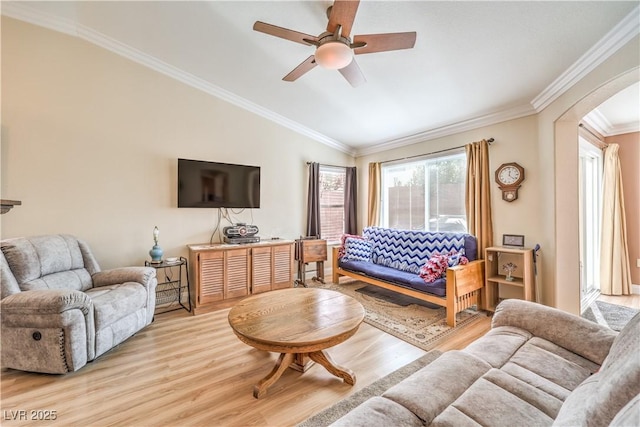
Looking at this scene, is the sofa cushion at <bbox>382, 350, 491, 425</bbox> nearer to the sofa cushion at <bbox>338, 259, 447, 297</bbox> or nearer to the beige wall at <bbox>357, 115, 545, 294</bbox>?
the sofa cushion at <bbox>338, 259, 447, 297</bbox>

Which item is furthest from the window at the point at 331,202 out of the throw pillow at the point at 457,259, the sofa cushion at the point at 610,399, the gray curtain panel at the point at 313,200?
the sofa cushion at the point at 610,399

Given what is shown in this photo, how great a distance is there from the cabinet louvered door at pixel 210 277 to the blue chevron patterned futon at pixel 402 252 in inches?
73.7

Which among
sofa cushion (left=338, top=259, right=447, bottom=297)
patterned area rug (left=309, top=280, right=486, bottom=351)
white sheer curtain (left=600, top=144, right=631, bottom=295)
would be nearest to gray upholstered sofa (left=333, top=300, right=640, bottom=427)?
patterned area rug (left=309, top=280, right=486, bottom=351)

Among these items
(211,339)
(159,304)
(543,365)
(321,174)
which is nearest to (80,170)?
(159,304)

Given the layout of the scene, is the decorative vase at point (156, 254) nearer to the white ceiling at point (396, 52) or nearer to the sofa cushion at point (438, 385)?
the white ceiling at point (396, 52)

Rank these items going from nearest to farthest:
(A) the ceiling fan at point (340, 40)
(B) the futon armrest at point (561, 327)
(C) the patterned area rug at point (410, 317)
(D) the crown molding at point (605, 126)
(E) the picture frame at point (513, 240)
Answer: (B) the futon armrest at point (561, 327), (A) the ceiling fan at point (340, 40), (C) the patterned area rug at point (410, 317), (E) the picture frame at point (513, 240), (D) the crown molding at point (605, 126)

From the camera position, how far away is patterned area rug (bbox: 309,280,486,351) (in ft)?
8.70

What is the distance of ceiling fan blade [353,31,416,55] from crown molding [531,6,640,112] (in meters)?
1.45

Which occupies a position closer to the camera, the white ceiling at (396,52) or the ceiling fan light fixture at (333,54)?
the ceiling fan light fixture at (333,54)

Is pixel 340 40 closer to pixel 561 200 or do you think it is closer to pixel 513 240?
pixel 561 200

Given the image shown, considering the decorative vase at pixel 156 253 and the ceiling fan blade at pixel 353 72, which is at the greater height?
the ceiling fan blade at pixel 353 72

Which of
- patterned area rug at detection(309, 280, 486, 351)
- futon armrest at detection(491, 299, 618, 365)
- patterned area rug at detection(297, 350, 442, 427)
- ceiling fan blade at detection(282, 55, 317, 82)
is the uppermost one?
ceiling fan blade at detection(282, 55, 317, 82)

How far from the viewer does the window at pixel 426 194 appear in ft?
12.9

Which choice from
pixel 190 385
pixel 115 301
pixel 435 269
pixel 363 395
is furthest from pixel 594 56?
pixel 115 301
